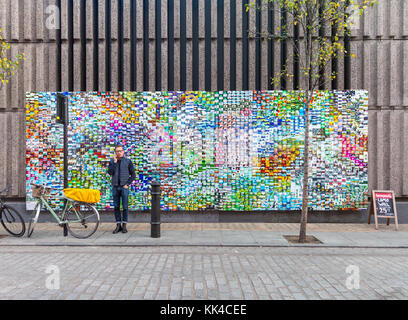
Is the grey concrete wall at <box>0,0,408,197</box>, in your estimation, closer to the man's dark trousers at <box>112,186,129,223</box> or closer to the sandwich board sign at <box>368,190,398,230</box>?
the sandwich board sign at <box>368,190,398,230</box>

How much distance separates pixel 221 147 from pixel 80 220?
4.28 meters

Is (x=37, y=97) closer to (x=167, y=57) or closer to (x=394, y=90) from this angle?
(x=167, y=57)

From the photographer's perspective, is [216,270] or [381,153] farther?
[381,153]

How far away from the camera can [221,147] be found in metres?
9.31

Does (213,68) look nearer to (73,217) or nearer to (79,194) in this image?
(79,194)

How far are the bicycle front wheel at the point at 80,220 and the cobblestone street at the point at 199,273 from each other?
0.80m

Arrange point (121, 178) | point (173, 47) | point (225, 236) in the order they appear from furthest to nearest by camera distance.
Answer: point (173, 47) < point (121, 178) < point (225, 236)

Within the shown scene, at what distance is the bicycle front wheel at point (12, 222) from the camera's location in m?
7.25

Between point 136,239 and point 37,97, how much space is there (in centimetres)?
550

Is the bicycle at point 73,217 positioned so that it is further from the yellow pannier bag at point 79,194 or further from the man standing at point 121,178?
the man standing at point 121,178

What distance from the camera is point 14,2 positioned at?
989cm

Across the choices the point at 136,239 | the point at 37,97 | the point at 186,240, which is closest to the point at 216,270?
the point at 186,240

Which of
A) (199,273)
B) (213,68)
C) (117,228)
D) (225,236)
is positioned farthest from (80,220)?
(213,68)
